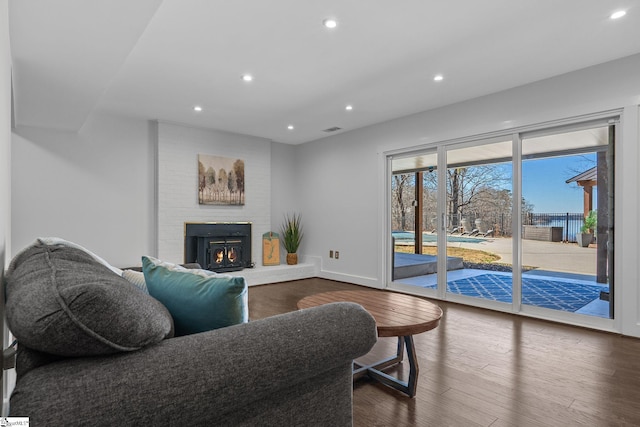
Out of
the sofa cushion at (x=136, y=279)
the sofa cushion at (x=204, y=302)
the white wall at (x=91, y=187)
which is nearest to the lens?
the sofa cushion at (x=204, y=302)

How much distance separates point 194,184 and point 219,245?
102cm

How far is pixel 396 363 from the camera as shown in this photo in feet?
8.26

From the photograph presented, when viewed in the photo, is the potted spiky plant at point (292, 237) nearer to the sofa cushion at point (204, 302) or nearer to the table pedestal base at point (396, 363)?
the table pedestal base at point (396, 363)

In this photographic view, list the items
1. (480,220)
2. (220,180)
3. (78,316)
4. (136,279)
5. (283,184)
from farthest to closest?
1. (283,184)
2. (220,180)
3. (480,220)
4. (136,279)
5. (78,316)

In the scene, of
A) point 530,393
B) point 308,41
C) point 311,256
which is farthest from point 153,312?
point 311,256

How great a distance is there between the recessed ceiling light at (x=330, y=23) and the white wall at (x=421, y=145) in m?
2.38

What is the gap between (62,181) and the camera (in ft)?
14.6

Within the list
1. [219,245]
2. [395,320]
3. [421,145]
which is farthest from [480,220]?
[219,245]

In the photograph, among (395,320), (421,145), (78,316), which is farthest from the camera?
(421,145)

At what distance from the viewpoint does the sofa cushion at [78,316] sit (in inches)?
29.4

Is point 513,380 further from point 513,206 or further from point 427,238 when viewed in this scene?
point 427,238

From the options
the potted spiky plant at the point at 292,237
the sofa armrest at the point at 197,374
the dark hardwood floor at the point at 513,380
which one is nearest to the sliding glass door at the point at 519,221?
the dark hardwood floor at the point at 513,380

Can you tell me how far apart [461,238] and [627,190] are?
1.74 m

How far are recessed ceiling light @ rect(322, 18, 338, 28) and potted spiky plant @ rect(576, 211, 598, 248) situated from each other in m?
3.09
